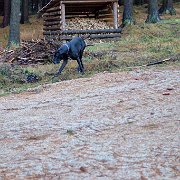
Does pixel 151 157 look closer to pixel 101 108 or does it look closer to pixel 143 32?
pixel 101 108

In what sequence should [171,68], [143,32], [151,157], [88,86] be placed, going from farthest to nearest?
[143,32] < [171,68] < [88,86] < [151,157]

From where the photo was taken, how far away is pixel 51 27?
887 inches

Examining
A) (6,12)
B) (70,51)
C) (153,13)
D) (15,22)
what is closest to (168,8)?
(153,13)

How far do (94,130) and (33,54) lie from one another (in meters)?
9.34

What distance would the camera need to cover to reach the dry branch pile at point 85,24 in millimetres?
21703

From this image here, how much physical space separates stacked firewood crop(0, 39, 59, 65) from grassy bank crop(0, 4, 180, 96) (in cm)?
83

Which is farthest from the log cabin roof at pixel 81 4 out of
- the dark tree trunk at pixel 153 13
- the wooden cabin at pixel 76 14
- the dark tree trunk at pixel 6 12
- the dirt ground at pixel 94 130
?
the dirt ground at pixel 94 130

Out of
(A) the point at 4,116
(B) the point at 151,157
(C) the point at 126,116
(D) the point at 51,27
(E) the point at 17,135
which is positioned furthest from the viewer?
(D) the point at 51,27

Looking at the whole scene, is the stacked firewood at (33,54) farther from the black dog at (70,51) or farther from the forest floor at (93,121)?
the black dog at (70,51)

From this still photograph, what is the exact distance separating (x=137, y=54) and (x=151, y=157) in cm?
1039

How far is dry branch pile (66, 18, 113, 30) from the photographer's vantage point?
21.7 metres

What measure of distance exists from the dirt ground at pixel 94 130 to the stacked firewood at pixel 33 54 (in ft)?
14.7

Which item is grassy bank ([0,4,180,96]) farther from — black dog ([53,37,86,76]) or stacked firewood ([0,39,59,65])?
stacked firewood ([0,39,59,65])

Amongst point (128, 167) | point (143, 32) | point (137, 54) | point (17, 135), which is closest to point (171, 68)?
point (137, 54)
